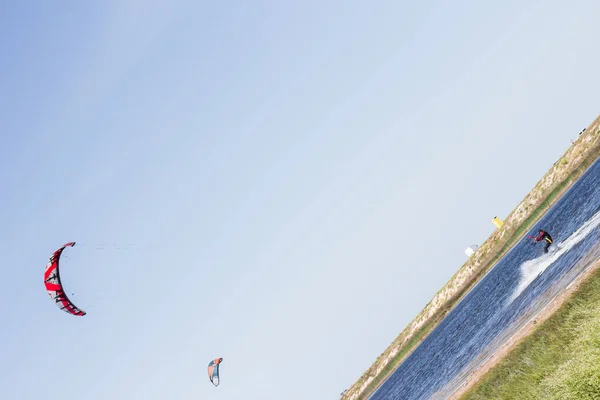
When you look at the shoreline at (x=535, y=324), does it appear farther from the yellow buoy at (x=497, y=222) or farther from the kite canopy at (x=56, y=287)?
the yellow buoy at (x=497, y=222)

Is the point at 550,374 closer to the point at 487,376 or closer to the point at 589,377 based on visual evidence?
the point at 589,377

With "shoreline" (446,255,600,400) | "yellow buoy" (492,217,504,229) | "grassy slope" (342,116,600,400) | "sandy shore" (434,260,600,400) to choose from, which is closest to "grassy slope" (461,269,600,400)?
"shoreline" (446,255,600,400)

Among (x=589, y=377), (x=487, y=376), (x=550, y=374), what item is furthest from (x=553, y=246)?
(x=589, y=377)

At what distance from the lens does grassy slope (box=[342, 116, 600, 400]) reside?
89.6m

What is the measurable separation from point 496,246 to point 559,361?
99.6m

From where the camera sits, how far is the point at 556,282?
36.1 m

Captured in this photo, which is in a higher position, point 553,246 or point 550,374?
point 553,246

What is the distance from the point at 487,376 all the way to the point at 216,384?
39849 millimetres

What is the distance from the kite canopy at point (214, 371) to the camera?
6059 centimetres

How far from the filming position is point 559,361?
1938 cm

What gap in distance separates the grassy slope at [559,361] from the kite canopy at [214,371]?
4030cm

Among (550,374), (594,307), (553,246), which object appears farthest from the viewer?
(553,246)

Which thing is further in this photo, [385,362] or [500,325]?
[385,362]

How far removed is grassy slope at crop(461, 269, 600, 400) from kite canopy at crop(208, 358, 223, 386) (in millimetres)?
40302
